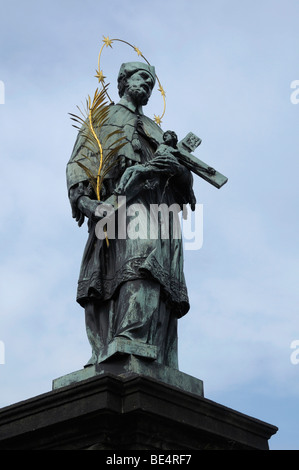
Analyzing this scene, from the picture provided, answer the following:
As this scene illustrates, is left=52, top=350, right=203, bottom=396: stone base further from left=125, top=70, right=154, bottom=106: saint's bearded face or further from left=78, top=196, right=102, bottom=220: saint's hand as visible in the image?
left=125, top=70, right=154, bottom=106: saint's bearded face

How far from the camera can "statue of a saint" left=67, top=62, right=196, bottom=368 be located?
7715 millimetres

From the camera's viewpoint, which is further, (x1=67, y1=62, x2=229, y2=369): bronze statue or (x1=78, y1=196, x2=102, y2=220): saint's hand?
(x1=78, y1=196, x2=102, y2=220): saint's hand

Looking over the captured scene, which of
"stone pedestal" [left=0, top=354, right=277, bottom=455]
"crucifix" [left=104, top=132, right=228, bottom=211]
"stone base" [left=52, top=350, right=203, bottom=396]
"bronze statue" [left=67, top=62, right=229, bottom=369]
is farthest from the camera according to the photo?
"crucifix" [left=104, top=132, right=228, bottom=211]

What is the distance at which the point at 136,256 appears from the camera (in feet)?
26.0

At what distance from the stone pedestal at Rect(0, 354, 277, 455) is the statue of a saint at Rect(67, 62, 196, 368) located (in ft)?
1.89

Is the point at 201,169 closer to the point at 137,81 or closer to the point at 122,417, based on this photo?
the point at 137,81

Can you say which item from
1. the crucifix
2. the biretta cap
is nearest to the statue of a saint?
the crucifix

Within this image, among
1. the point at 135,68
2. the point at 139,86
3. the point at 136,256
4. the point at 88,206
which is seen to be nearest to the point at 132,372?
the point at 136,256

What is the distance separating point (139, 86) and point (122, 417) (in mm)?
4429

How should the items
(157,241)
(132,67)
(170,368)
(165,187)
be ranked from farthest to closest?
(132,67) < (165,187) < (157,241) < (170,368)

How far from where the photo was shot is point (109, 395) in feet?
21.3
